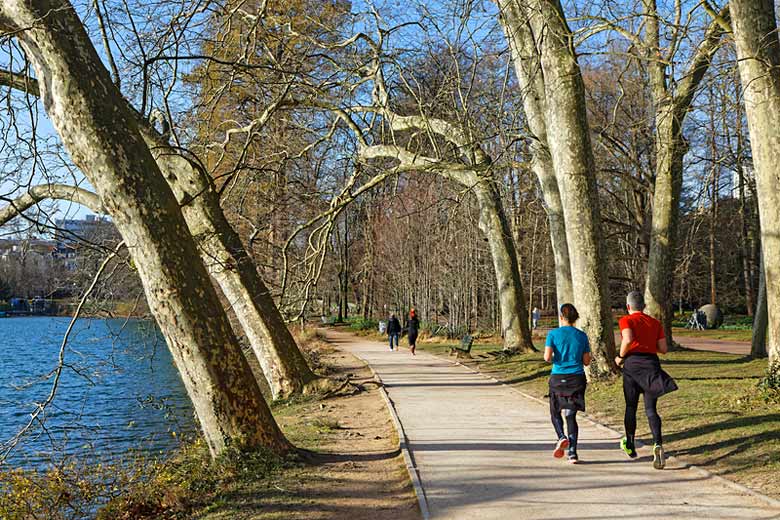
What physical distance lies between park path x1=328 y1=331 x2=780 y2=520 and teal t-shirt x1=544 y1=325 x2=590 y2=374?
41.9 inches

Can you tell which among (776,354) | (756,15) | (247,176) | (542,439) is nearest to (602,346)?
(776,354)

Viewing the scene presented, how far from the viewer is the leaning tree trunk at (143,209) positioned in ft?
24.7

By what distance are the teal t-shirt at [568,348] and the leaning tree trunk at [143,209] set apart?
342 cm

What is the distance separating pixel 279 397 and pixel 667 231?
38.1 feet

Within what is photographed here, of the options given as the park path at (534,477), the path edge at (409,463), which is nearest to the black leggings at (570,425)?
the park path at (534,477)

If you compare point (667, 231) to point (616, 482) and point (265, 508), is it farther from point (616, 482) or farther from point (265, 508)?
point (265, 508)

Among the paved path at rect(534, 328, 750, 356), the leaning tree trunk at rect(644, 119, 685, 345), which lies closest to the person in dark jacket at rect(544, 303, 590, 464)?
the leaning tree trunk at rect(644, 119, 685, 345)

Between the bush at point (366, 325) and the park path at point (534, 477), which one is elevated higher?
the bush at point (366, 325)

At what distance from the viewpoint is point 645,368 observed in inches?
313

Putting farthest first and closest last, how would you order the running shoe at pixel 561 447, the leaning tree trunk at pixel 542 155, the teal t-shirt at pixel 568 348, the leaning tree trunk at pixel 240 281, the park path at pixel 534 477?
1. the leaning tree trunk at pixel 542 155
2. the leaning tree trunk at pixel 240 281
3. the running shoe at pixel 561 447
4. the teal t-shirt at pixel 568 348
5. the park path at pixel 534 477

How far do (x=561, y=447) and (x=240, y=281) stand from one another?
8277 mm

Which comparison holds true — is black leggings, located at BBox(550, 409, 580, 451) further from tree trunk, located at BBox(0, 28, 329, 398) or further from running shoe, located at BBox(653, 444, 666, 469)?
tree trunk, located at BBox(0, 28, 329, 398)

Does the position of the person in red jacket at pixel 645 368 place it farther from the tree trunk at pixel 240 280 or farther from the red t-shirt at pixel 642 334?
the tree trunk at pixel 240 280

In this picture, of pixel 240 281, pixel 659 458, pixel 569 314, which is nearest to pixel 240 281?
pixel 240 281
